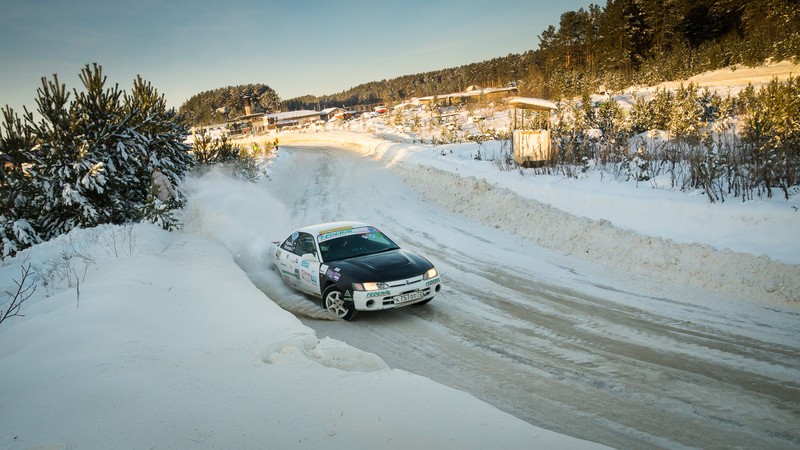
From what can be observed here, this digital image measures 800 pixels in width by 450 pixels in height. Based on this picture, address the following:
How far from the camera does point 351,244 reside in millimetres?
8609

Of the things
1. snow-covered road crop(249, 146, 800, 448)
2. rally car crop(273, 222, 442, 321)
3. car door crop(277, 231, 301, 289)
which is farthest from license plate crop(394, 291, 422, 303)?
car door crop(277, 231, 301, 289)

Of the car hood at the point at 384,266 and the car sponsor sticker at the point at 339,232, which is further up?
the car sponsor sticker at the point at 339,232

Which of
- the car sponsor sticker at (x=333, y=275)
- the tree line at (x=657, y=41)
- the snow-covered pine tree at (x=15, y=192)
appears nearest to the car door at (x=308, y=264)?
the car sponsor sticker at (x=333, y=275)

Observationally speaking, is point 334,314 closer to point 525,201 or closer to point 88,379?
point 88,379

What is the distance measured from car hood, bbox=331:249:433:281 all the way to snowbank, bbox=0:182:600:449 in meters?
1.43

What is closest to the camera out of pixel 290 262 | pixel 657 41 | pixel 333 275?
pixel 333 275

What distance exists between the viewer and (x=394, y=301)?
7.27 metres

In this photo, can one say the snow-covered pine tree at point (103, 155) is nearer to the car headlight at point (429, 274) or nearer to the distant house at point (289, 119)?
the car headlight at point (429, 274)

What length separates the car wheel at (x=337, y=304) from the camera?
7.48 metres

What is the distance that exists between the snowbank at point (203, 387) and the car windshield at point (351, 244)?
178 centimetres

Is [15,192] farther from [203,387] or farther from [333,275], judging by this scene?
[203,387]

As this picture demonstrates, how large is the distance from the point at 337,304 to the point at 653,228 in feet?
22.6

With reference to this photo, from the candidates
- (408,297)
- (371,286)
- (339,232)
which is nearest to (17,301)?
(339,232)

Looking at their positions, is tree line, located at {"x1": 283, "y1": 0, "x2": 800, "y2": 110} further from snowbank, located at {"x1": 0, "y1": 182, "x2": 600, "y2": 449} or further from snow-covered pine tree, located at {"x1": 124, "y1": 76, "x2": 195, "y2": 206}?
snowbank, located at {"x1": 0, "y1": 182, "x2": 600, "y2": 449}
